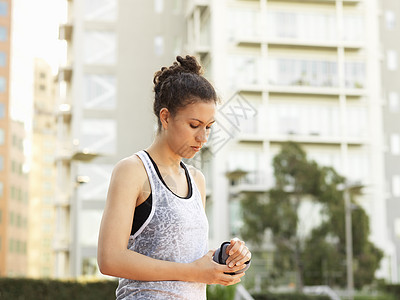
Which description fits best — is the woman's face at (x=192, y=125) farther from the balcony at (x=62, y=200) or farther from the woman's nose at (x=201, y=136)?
the balcony at (x=62, y=200)

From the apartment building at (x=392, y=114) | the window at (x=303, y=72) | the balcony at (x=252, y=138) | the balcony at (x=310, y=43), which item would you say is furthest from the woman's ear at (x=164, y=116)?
the apartment building at (x=392, y=114)

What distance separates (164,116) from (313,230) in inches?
1070

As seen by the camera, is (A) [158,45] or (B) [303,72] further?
(A) [158,45]

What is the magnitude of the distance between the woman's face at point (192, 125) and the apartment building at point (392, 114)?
132 ft

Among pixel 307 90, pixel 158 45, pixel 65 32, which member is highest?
pixel 65 32

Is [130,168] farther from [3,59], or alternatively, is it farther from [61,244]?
[3,59]

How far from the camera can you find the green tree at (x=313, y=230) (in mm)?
27781

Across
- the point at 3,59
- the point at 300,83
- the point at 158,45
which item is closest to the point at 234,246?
the point at 300,83

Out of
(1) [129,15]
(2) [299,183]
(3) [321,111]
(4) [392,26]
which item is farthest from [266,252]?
(4) [392,26]

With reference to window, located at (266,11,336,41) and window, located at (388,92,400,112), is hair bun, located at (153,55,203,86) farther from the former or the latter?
window, located at (388,92,400,112)

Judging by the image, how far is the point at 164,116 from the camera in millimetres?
2129

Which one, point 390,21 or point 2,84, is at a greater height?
point 2,84

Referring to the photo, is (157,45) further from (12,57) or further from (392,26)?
(12,57)

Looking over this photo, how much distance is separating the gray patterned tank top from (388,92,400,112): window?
1618 inches
